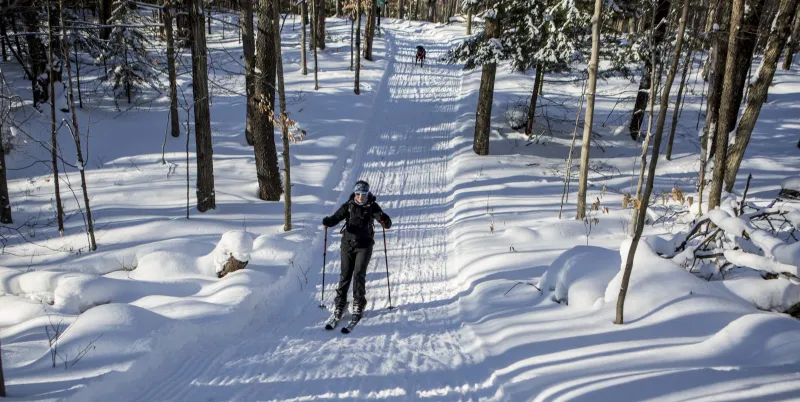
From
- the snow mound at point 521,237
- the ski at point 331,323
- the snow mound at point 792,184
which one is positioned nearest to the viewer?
the ski at point 331,323

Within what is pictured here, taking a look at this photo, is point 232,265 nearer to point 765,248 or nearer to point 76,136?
point 76,136

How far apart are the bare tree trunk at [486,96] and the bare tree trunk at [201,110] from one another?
9.34m

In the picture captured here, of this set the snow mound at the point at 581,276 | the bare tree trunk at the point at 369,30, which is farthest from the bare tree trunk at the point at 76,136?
the bare tree trunk at the point at 369,30

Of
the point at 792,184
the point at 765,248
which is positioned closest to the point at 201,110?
the point at 765,248

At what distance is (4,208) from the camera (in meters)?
12.9

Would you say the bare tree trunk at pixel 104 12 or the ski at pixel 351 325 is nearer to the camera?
the ski at pixel 351 325

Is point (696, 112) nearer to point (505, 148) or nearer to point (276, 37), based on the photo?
point (505, 148)

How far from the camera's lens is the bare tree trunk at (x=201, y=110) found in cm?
1001

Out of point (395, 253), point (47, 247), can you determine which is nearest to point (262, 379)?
point (395, 253)

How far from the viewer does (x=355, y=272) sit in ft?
23.2

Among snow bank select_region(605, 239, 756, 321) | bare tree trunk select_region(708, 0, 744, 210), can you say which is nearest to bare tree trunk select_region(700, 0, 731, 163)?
bare tree trunk select_region(708, 0, 744, 210)

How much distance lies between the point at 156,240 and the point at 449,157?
35.9ft

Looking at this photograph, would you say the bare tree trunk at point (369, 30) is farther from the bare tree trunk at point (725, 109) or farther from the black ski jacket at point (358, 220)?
the black ski jacket at point (358, 220)

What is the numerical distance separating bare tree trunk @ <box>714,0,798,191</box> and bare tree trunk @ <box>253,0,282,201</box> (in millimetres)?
10075
